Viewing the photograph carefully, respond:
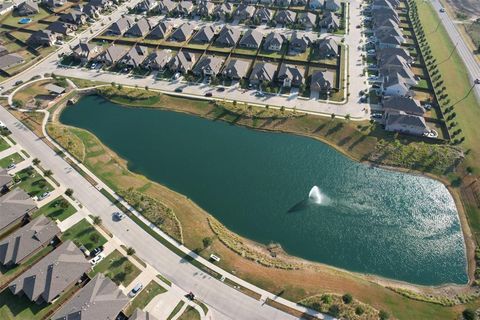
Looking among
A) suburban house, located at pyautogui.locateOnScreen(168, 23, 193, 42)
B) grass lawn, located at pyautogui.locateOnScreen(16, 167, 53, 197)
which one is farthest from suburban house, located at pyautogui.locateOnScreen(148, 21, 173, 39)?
grass lawn, located at pyautogui.locateOnScreen(16, 167, 53, 197)

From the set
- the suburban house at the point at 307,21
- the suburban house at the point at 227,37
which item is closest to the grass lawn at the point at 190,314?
the suburban house at the point at 227,37

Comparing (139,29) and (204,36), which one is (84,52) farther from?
(204,36)

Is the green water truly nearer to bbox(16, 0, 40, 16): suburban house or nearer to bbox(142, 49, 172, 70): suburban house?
bbox(142, 49, 172, 70): suburban house

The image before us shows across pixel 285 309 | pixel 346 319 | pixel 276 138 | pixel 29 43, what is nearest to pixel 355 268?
pixel 346 319

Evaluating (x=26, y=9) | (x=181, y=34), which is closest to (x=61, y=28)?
(x=26, y=9)

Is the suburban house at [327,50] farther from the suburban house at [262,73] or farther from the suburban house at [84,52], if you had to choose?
the suburban house at [84,52]
